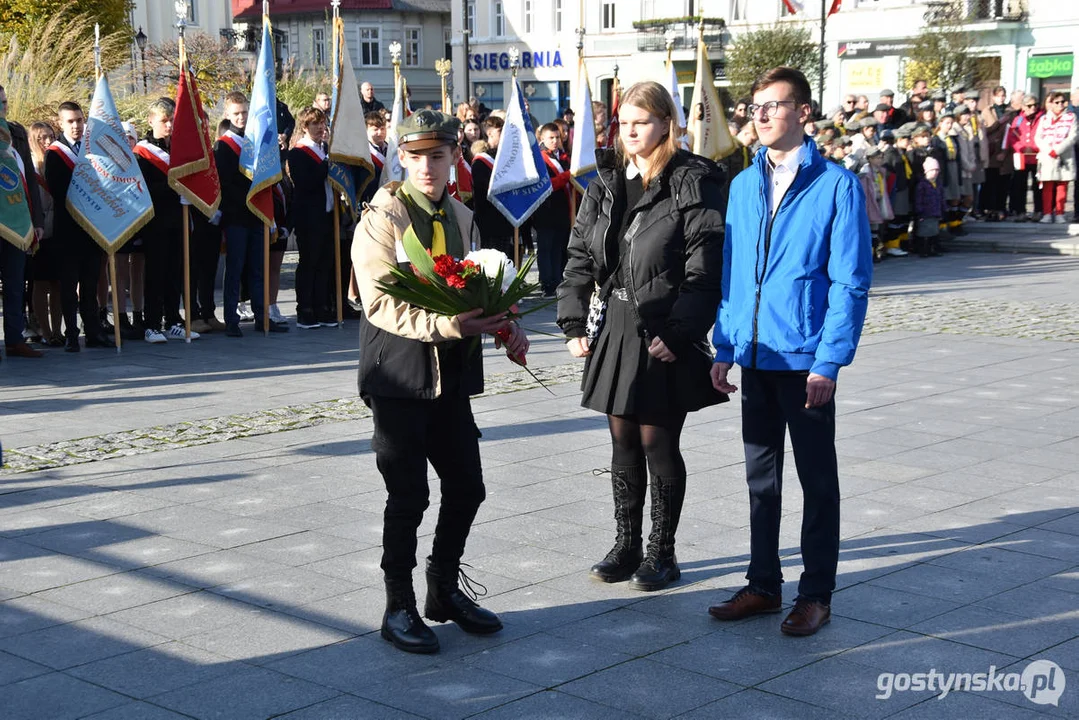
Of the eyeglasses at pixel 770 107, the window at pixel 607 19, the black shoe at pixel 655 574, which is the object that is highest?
the window at pixel 607 19

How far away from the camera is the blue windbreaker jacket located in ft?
16.3

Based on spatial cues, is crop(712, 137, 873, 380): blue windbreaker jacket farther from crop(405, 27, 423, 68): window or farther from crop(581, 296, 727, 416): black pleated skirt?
crop(405, 27, 423, 68): window

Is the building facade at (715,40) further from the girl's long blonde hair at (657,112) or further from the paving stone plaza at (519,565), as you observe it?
the girl's long blonde hair at (657,112)

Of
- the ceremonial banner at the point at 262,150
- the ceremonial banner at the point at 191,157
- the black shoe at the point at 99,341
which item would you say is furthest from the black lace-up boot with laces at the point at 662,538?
the ceremonial banner at the point at 262,150

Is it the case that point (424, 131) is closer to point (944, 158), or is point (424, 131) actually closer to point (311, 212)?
point (311, 212)

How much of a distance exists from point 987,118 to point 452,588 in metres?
19.8

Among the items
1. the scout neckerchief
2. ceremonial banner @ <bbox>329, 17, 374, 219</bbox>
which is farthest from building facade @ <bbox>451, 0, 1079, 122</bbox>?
the scout neckerchief

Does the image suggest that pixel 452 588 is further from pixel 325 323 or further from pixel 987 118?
pixel 987 118

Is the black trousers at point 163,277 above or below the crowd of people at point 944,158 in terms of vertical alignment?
below

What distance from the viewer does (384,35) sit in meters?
71.0

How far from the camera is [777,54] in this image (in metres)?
46.4

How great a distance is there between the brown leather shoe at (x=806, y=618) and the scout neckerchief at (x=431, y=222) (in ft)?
5.98

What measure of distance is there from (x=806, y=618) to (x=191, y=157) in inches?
354

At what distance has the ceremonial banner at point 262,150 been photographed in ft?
42.9
